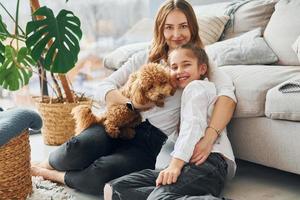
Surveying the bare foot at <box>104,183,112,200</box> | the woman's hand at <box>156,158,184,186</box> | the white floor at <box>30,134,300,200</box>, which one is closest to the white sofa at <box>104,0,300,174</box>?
the white floor at <box>30,134,300,200</box>

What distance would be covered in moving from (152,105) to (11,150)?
0.58 metres

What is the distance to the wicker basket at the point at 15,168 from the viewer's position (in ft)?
5.14

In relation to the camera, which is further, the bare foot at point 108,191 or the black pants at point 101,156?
the black pants at point 101,156

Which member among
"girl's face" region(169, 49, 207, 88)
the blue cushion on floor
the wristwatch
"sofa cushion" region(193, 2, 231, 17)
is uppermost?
"sofa cushion" region(193, 2, 231, 17)

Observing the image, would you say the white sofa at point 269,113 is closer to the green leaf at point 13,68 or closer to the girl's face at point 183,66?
the girl's face at point 183,66

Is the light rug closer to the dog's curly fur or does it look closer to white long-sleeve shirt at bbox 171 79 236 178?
the dog's curly fur

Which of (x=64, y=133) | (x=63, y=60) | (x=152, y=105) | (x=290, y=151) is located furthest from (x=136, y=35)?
(x=290, y=151)

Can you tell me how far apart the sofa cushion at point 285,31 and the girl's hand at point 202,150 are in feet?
2.91

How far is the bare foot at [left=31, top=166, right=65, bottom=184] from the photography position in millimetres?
1780

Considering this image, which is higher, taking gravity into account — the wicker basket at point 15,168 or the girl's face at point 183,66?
the girl's face at point 183,66

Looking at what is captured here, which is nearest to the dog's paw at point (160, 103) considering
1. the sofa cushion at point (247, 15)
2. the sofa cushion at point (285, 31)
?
the sofa cushion at point (285, 31)

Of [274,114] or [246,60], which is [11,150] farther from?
[246,60]

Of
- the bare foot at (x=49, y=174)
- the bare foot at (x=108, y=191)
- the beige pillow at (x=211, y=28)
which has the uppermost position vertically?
the beige pillow at (x=211, y=28)

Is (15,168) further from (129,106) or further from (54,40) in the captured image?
(54,40)
